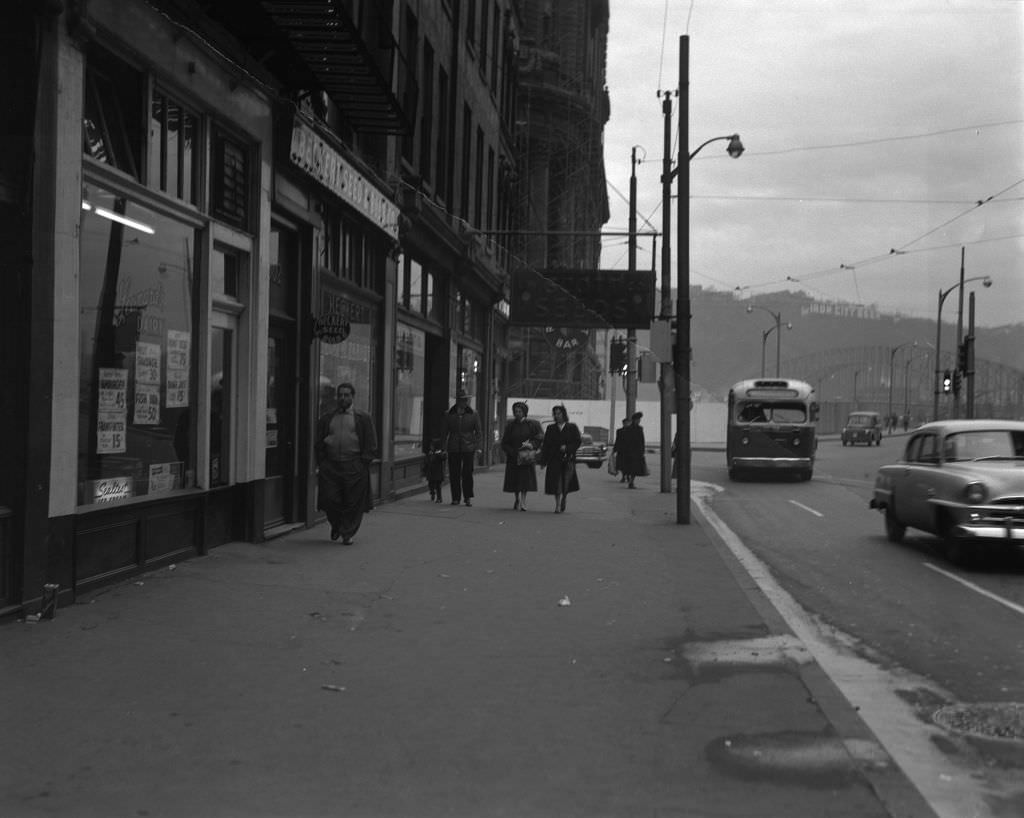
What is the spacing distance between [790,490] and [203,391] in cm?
1959

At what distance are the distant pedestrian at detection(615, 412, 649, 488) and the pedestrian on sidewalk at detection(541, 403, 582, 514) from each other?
8027 mm

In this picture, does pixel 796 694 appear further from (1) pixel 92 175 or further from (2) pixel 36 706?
(1) pixel 92 175

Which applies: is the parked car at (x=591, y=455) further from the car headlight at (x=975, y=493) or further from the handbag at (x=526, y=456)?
the car headlight at (x=975, y=493)

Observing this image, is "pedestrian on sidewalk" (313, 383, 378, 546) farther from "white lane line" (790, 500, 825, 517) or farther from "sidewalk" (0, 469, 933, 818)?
"white lane line" (790, 500, 825, 517)

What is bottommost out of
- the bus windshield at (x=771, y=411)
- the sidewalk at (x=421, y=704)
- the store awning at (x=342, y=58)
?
the sidewalk at (x=421, y=704)

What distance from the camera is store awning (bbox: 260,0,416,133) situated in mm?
11453

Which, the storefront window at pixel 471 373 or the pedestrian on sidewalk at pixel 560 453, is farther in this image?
the storefront window at pixel 471 373

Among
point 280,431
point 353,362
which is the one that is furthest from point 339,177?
point 280,431

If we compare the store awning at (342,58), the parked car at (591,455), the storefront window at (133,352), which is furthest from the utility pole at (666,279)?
the parked car at (591,455)

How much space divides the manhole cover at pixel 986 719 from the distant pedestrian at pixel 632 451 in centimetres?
2027

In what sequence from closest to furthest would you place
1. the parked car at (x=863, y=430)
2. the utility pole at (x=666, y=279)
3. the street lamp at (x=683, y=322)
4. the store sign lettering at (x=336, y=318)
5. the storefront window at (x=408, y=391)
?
the store sign lettering at (x=336, y=318), the street lamp at (x=683, y=322), the storefront window at (x=408, y=391), the utility pole at (x=666, y=279), the parked car at (x=863, y=430)

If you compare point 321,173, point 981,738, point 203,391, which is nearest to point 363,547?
point 203,391

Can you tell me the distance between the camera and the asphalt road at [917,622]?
5742 mm

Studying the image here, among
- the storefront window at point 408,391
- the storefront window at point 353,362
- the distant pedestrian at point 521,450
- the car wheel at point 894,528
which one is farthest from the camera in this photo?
the storefront window at point 408,391
